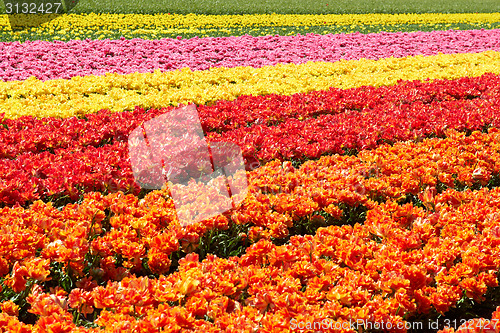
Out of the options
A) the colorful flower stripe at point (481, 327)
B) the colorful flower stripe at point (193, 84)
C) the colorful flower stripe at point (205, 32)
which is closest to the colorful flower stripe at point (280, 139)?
the colorful flower stripe at point (193, 84)

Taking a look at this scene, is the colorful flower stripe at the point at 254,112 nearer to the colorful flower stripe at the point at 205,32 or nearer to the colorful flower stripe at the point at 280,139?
the colorful flower stripe at the point at 280,139

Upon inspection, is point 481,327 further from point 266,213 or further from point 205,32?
point 205,32

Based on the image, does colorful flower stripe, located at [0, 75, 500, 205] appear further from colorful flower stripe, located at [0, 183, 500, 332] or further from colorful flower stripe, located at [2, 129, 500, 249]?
colorful flower stripe, located at [0, 183, 500, 332]

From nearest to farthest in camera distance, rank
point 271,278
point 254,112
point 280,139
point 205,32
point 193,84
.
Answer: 1. point 271,278
2. point 280,139
3. point 254,112
4. point 193,84
5. point 205,32

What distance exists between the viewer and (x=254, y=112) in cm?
693

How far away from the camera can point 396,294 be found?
2.46 metres

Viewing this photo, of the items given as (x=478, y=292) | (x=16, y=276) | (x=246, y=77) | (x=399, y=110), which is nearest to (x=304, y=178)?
(x=478, y=292)

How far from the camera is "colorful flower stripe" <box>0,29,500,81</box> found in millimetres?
11484

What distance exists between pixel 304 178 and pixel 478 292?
2.04m

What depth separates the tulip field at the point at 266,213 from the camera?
7.76 ft

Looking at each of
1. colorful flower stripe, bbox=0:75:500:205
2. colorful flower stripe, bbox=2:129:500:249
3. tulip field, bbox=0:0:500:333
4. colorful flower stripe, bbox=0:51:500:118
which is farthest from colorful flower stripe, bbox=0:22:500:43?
colorful flower stripe, bbox=2:129:500:249

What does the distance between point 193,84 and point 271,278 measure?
7.36 m

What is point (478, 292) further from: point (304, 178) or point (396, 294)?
point (304, 178)

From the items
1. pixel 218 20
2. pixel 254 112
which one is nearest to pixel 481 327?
pixel 254 112
